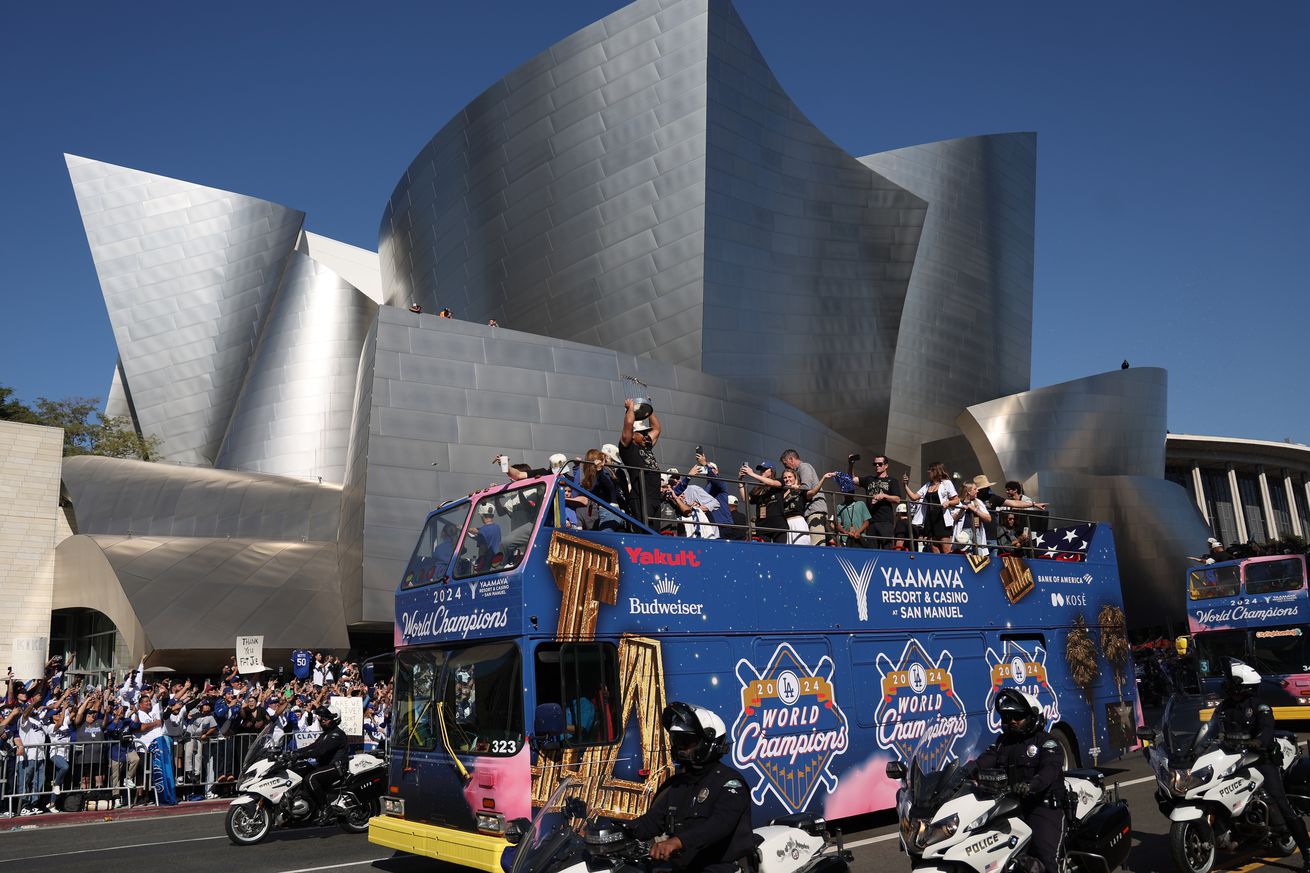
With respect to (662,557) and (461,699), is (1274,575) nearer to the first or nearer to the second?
(662,557)

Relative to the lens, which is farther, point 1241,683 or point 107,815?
point 107,815

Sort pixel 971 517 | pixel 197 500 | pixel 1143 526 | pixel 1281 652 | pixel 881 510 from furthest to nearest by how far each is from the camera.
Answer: pixel 1143 526, pixel 197 500, pixel 1281 652, pixel 971 517, pixel 881 510

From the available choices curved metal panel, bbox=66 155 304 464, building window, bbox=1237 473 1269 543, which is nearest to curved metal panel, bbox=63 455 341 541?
curved metal panel, bbox=66 155 304 464

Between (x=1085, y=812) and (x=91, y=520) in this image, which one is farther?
(x=91, y=520)

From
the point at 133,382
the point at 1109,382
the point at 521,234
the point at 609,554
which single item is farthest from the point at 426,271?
the point at 609,554

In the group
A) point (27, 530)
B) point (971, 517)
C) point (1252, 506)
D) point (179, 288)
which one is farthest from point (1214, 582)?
point (1252, 506)

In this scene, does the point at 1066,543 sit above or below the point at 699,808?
above

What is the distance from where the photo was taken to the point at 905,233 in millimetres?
36406

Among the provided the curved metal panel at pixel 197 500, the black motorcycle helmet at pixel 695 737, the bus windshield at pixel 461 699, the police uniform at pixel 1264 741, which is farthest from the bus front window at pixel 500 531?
the curved metal panel at pixel 197 500

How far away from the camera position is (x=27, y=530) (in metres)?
27.7

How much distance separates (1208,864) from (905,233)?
31409 mm

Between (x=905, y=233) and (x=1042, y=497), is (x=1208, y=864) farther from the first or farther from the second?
(x=1042, y=497)

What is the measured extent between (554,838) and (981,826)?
2.56 metres

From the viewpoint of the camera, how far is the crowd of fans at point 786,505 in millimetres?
9297
